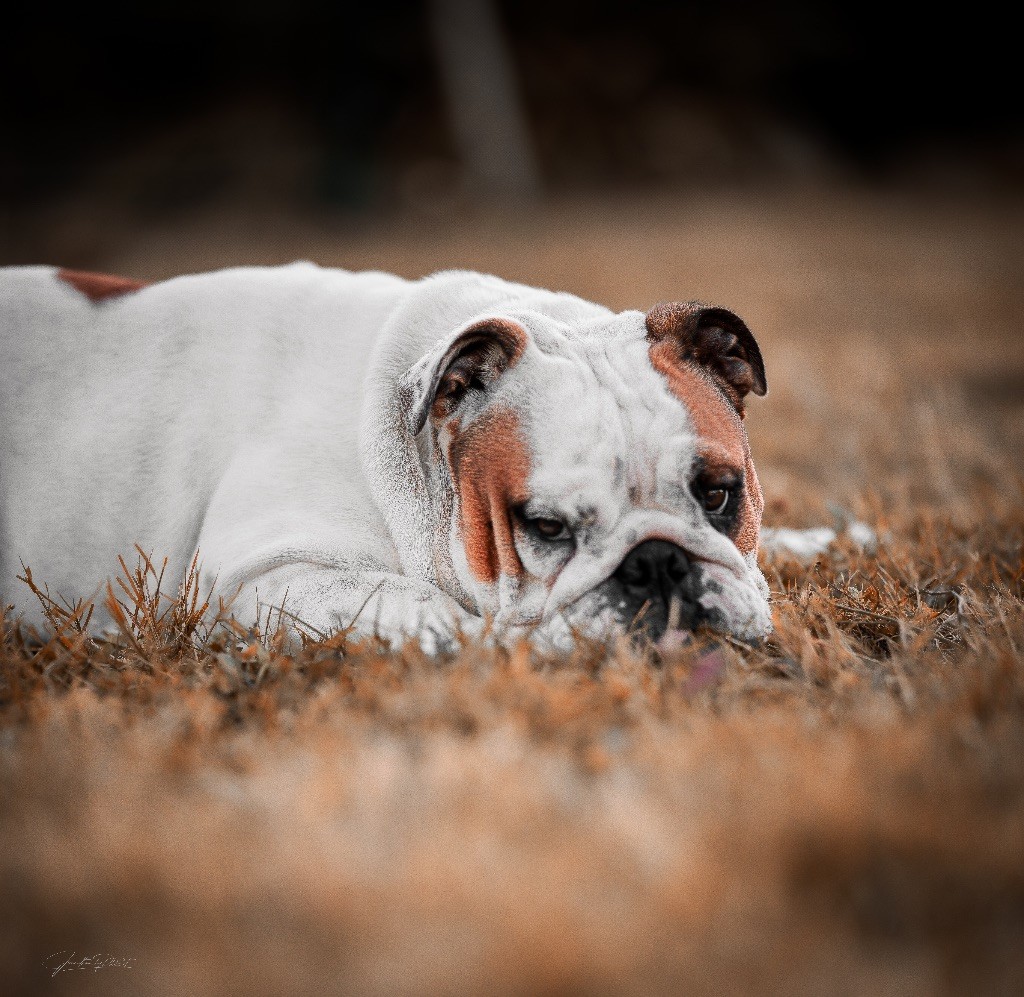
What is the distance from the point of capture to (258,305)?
3.28 metres

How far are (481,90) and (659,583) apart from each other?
19.5 metres

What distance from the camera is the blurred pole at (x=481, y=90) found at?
19.9 metres

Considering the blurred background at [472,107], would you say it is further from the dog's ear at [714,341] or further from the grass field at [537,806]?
the grass field at [537,806]

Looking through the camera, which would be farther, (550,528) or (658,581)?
(550,528)

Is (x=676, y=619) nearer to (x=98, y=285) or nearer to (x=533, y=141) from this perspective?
(x=98, y=285)

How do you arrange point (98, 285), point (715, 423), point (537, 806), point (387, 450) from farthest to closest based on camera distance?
1. point (98, 285)
2. point (387, 450)
3. point (715, 423)
4. point (537, 806)

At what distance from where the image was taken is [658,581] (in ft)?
8.05

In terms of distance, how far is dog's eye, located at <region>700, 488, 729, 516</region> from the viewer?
8.61 feet

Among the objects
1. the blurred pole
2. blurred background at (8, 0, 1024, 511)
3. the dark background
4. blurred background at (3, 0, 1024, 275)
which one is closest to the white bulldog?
blurred background at (8, 0, 1024, 511)

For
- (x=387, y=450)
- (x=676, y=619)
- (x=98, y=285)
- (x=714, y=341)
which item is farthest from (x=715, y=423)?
(x=98, y=285)

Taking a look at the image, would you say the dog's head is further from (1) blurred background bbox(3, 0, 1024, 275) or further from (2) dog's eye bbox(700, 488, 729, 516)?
(1) blurred background bbox(3, 0, 1024, 275)

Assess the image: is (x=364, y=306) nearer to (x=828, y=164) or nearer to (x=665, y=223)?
(x=665, y=223)

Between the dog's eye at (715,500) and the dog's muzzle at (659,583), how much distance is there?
0.22 metres
